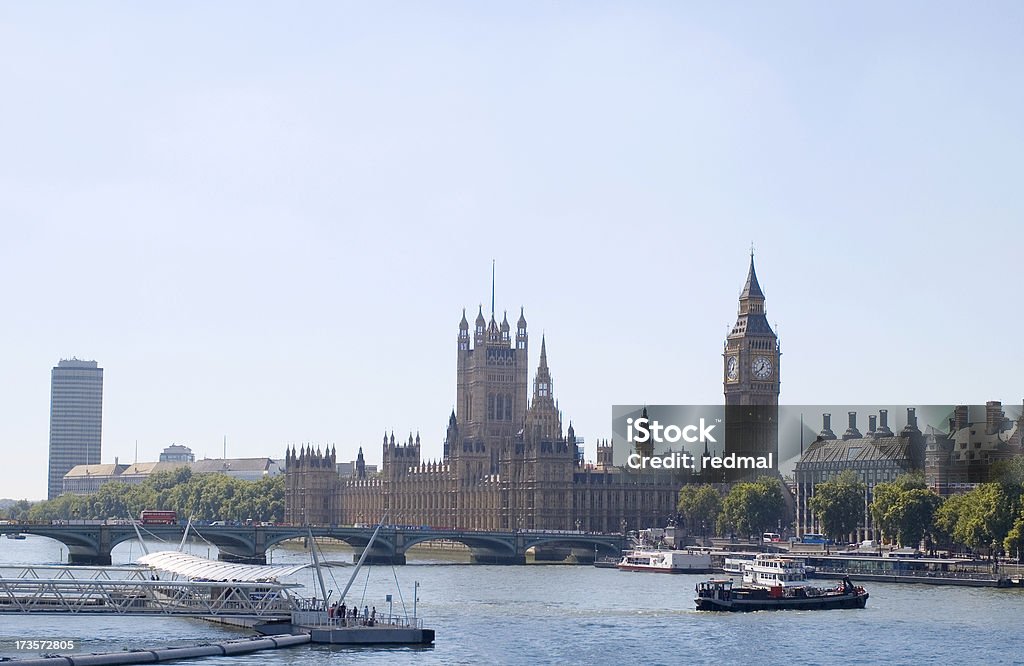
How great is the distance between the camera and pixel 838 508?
18512 cm

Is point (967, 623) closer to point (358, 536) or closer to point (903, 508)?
point (903, 508)

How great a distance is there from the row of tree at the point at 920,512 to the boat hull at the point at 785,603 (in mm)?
31001

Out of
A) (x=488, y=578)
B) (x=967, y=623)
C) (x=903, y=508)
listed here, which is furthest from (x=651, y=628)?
(x=903, y=508)

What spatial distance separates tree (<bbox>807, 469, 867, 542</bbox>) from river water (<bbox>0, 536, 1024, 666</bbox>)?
47345mm

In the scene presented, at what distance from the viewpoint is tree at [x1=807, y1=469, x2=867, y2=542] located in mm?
185500

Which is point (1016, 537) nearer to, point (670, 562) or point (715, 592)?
point (670, 562)

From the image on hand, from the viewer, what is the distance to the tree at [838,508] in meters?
→ 186

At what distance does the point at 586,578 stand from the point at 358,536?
26.0 m

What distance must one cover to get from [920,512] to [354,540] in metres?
51.5

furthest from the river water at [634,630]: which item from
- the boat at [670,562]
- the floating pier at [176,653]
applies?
the boat at [670,562]

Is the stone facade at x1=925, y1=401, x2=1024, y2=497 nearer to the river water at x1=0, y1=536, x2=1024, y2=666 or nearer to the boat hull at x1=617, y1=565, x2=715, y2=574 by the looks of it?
the boat hull at x1=617, y1=565, x2=715, y2=574

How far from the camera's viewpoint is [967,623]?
→ 350 feet

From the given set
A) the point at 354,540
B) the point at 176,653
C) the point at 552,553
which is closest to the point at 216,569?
the point at 176,653

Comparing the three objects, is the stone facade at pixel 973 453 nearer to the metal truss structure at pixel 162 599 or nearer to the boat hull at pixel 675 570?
the boat hull at pixel 675 570
